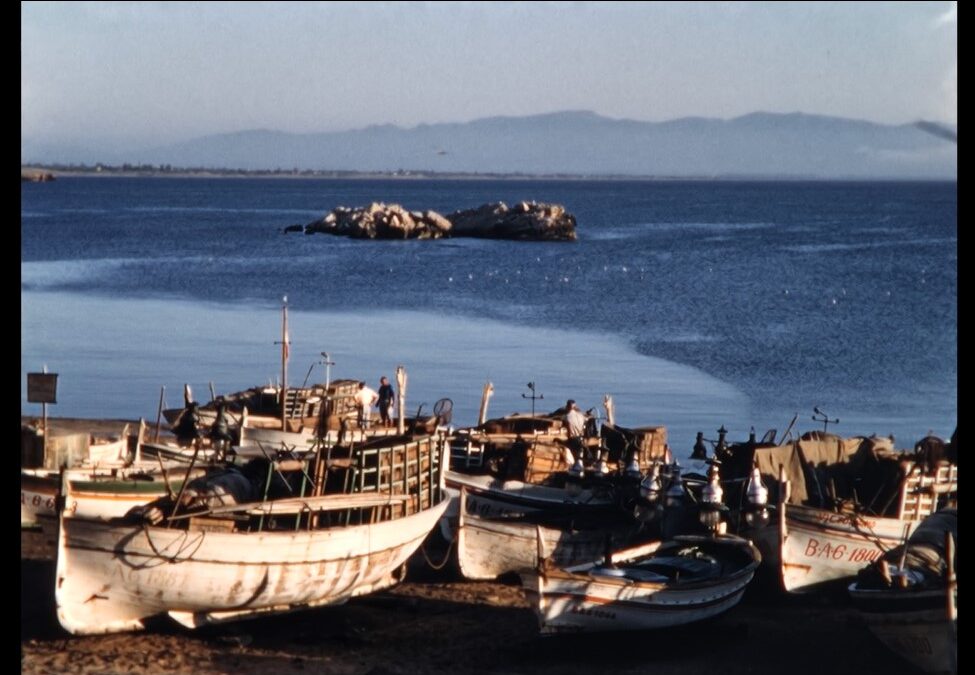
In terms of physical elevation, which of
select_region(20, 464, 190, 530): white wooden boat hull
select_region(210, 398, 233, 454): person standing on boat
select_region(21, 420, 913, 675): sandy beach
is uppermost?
select_region(210, 398, 233, 454): person standing on boat

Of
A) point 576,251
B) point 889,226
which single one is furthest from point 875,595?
point 889,226

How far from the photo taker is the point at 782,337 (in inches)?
2376

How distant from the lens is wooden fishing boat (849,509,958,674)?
17438 millimetres

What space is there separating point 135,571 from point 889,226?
149m

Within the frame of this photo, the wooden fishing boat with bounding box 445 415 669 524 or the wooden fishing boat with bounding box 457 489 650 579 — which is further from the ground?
the wooden fishing boat with bounding box 445 415 669 524

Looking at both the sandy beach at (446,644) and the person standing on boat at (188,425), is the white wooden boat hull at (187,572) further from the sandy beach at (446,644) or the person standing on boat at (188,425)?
the person standing on boat at (188,425)

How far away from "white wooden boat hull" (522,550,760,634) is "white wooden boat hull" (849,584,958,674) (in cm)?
255

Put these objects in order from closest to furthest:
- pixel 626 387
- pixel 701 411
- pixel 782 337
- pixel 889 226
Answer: pixel 701 411 < pixel 626 387 < pixel 782 337 < pixel 889 226

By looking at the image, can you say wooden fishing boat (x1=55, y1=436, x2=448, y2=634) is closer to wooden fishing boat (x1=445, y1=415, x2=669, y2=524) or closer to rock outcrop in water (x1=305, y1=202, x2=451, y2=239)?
wooden fishing boat (x1=445, y1=415, x2=669, y2=524)

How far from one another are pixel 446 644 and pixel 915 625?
21.0 feet

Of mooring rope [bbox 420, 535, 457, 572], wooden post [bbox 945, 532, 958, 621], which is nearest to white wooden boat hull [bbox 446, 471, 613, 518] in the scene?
mooring rope [bbox 420, 535, 457, 572]

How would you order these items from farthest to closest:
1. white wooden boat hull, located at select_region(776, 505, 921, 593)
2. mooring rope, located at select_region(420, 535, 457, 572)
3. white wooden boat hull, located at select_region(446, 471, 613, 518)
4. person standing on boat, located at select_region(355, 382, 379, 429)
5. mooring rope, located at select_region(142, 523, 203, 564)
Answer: person standing on boat, located at select_region(355, 382, 379, 429) → white wooden boat hull, located at select_region(446, 471, 613, 518) → mooring rope, located at select_region(420, 535, 457, 572) → white wooden boat hull, located at select_region(776, 505, 921, 593) → mooring rope, located at select_region(142, 523, 203, 564)

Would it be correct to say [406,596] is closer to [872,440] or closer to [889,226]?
[872,440]

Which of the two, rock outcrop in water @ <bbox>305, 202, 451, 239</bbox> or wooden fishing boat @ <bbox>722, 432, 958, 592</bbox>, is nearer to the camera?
wooden fishing boat @ <bbox>722, 432, 958, 592</bbox>
